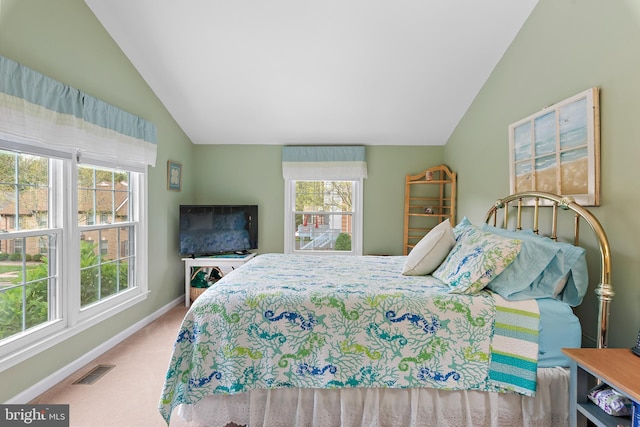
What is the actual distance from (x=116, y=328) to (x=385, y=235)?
3219mm

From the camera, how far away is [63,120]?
2143mm

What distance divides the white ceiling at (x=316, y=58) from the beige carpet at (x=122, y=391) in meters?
2.55

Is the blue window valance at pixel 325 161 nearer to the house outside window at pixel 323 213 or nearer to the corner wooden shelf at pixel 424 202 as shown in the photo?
the house outside window at pixel 323 213

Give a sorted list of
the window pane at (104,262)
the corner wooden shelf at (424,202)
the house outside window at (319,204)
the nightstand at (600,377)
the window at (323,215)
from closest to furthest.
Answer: the nightstand at (600,377), the window pane at (104,262), the corner wooden shelf at (424,202), the house outside window at (319,204), the window at (323,215)

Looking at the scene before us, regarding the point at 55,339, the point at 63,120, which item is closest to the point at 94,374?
the point at 55,339

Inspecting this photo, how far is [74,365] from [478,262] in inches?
114

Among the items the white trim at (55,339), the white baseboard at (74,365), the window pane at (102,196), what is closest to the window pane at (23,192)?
the window pane at (102,196)

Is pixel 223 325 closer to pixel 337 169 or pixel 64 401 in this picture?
pixel 64 401

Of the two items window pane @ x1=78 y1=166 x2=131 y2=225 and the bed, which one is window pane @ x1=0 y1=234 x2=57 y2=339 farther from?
the bed

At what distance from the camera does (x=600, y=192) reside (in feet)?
5.84

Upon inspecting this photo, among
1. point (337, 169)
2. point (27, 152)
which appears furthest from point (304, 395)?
point (337, 169)

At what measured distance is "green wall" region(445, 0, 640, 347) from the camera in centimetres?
160

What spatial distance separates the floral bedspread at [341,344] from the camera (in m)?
1.63

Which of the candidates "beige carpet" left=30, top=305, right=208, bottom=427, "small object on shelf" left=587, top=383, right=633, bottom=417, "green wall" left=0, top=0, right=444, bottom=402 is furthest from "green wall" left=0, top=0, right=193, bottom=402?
"small object on shelf" left=587, top=383, right=633, bottom=417
